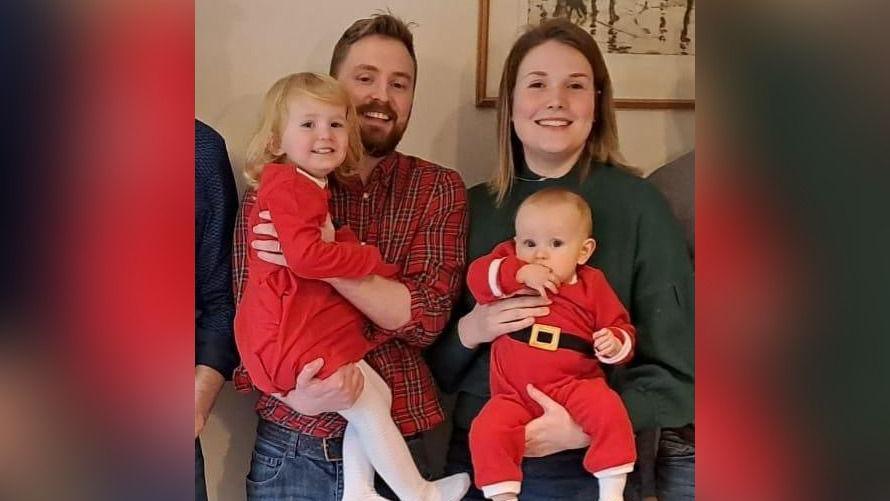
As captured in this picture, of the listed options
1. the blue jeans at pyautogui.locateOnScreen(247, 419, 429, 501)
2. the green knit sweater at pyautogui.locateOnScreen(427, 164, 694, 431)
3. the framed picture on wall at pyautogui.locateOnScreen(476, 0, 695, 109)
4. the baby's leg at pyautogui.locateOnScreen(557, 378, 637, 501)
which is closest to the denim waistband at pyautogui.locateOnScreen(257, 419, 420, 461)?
the blue jeans at pyautogui.locateOnScreen(247, 419, 429, 501)

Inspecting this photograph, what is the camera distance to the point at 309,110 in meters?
0.81

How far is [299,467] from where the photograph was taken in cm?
89

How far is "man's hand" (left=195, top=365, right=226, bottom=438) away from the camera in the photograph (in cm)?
86

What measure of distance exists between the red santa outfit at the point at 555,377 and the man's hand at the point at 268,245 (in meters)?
0.21

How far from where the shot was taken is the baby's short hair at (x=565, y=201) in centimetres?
83

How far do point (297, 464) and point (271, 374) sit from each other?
5.9 inches

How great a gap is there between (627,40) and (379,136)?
316 mm

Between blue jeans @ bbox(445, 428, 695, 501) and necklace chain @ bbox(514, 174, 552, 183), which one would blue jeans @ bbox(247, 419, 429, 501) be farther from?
necklace chain @ bbox(514, 174, 552, 183)

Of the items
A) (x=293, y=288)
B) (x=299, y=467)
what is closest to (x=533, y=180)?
(x=293, y=288)

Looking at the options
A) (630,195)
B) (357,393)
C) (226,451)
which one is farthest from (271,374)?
(630,195)
